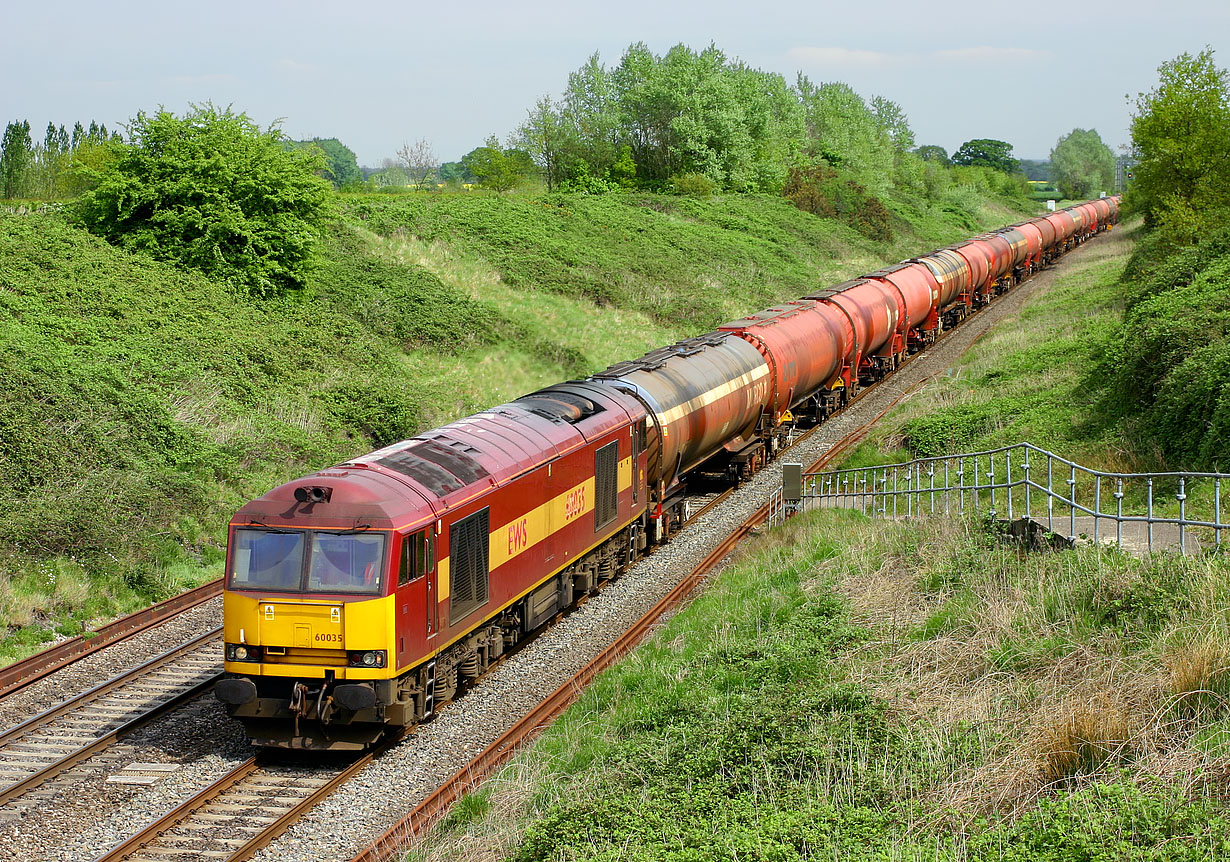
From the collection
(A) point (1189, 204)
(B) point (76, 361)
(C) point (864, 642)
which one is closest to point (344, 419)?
(B) point (76, 361)

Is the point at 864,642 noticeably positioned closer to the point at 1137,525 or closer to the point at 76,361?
the point at 1137,525

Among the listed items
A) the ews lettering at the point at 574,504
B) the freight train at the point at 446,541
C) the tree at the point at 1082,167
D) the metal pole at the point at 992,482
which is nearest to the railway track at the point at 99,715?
the freight train at the point at 446,541

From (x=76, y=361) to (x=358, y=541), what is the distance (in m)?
14.2

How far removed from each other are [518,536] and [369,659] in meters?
3.65

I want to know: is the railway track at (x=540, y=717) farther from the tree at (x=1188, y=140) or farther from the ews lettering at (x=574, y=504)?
the tree at (x=1188, y=140)

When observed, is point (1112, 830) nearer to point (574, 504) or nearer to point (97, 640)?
point (574, 504)

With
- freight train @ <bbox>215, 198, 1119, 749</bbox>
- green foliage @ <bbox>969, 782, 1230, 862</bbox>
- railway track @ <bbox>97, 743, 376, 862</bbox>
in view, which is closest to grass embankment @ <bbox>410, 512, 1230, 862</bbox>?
green foliage @ <bbox>969, 782, 1230, 862</bbox>

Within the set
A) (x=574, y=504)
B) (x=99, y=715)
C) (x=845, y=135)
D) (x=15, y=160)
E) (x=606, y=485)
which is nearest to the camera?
(x=99, y=715)

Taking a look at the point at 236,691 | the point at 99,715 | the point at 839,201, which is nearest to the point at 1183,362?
the point at 236,691

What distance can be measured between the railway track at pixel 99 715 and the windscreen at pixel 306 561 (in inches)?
110

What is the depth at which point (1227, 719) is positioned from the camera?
27.3 ft

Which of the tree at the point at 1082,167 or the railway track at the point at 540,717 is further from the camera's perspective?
the tree at the point at 1082,167

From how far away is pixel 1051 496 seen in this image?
13.2 m

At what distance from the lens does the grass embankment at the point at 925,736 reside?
7.96 metres
